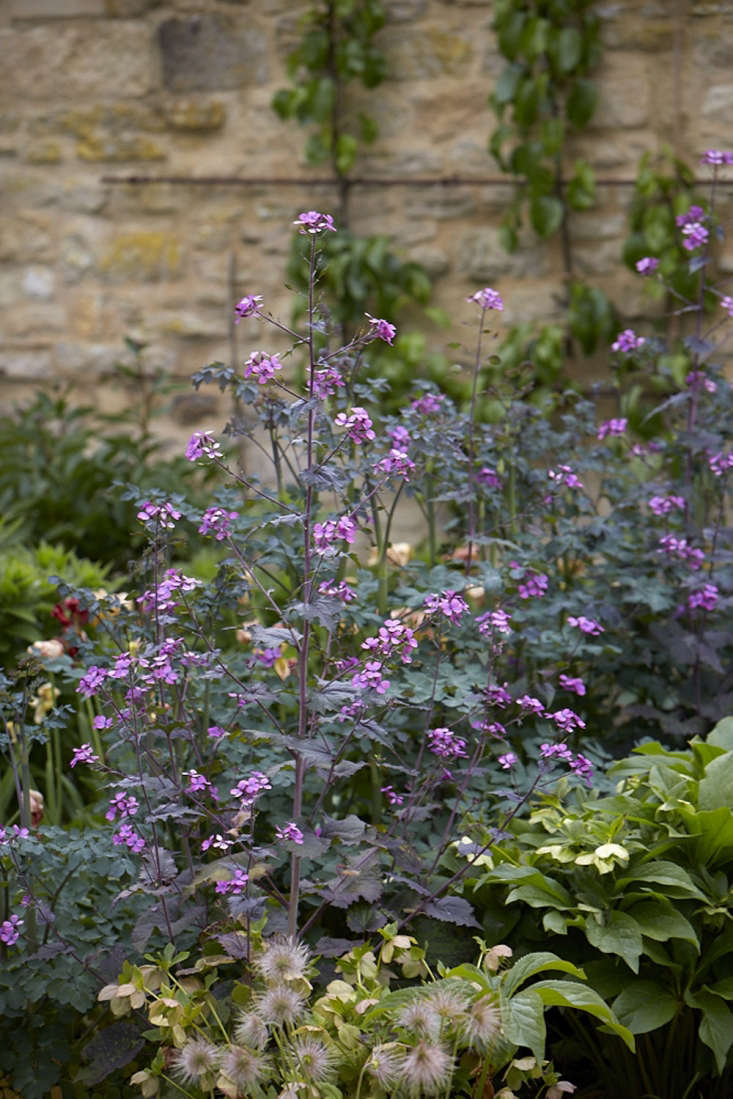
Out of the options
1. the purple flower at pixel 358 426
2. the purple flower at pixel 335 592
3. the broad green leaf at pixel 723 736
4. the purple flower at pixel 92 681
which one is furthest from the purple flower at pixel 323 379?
the broad green leaf at pixel 723 736

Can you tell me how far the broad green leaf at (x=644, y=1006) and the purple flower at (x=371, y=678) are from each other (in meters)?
0.62

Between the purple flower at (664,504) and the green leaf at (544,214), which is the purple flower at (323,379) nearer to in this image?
the purple flower at (664,504)

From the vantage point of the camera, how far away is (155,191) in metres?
5.02

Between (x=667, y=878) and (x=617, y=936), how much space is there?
0.12 meters

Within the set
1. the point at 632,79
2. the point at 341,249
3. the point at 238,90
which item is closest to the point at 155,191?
the point at 238,90

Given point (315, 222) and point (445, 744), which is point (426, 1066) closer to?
point (445, 744)

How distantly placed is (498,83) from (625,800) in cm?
339

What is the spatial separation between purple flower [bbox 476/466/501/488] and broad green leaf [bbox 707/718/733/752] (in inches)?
27.1

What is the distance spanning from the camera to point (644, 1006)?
186cm

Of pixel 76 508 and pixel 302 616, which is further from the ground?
pixel 302 616

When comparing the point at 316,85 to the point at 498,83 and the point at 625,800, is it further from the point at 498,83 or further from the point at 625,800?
the point at 625,800

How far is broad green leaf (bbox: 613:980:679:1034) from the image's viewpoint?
183 centimetres

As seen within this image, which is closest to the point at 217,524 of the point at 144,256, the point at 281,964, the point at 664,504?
the point at 281,964

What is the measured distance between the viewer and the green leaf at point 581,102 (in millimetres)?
4586
